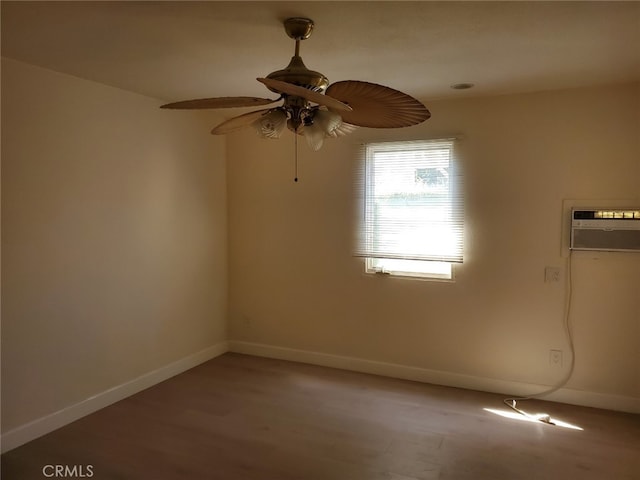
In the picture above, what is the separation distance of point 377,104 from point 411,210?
1923mm

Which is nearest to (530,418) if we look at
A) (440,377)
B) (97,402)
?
(440,377)

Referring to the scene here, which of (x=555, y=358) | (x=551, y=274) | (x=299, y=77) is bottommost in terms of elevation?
(x=555, y=358)

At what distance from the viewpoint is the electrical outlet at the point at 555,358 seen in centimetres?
345

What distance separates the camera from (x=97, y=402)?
330cm

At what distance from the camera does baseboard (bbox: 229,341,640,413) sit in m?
3.35

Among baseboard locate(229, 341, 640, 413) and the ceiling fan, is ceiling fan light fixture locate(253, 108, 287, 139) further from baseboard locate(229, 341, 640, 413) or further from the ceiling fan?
baseboard locate(229, 341, 640, 413)

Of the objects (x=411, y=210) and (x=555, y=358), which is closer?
(x=555, y=358)

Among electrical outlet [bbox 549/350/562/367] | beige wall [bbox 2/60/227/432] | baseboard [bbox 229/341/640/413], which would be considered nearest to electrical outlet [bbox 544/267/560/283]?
electrical outlet [bbox 549/350/562/367]

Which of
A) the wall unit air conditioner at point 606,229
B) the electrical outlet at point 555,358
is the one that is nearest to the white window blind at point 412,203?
the wall unit air conditioner at point 606,229

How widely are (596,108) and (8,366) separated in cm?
419

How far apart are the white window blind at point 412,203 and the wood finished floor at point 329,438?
1.14m

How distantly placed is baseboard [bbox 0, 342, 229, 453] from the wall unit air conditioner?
10.7 ft

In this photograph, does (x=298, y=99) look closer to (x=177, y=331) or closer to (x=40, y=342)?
(x=40, y=342)

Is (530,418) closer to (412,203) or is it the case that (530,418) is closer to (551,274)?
(551,274)
